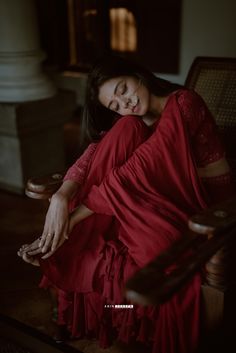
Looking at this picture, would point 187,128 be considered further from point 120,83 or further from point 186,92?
point 120,83

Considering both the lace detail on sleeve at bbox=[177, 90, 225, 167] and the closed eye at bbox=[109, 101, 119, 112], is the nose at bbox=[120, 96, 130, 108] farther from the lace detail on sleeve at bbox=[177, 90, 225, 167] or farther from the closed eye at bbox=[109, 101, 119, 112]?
the lace detail on sleeve at bbox=[177, 90, 225, 167]

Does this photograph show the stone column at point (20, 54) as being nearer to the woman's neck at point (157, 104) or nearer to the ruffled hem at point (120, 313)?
the woman's neck at point (157, 104)

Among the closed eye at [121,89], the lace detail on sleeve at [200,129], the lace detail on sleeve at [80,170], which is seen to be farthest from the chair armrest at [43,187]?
the lace detail on sleeve at [200,129]

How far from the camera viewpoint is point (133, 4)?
4.94 metres

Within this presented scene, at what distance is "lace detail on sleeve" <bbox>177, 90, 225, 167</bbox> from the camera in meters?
1.64

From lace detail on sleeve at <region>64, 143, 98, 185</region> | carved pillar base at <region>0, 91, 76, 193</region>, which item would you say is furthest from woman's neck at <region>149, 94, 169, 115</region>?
carved pillar base at <region>0, 91, 76, 193</region>

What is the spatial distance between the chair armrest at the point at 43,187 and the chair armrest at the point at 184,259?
2.09 feet

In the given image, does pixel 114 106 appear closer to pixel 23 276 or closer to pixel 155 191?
pixel 155 191

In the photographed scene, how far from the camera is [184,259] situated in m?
1.29

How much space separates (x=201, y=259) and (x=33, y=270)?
1.48 metres

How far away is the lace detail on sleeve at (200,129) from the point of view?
1.64m

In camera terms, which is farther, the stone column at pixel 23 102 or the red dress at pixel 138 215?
the stone column at pixel 23 102

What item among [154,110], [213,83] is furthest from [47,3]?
[154,110]

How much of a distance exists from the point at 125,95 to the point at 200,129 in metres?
0.31
